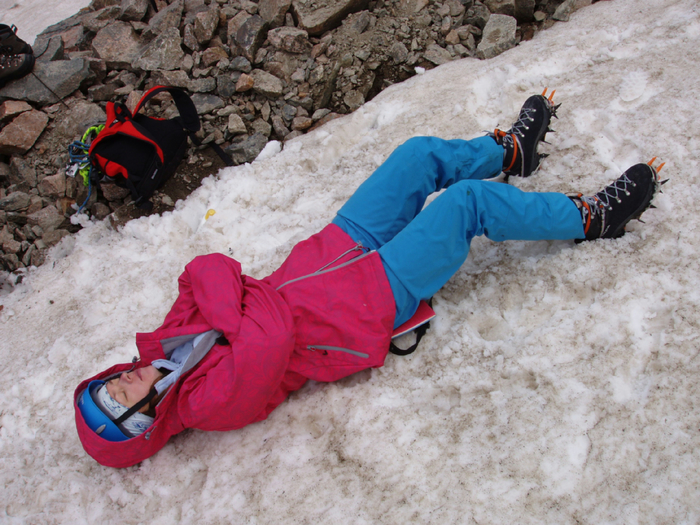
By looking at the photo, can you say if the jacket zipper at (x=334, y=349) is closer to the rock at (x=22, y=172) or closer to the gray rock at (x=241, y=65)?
the gray rock at (x=241, y=65)

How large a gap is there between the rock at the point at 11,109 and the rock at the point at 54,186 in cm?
93

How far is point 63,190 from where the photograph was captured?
4199 mm

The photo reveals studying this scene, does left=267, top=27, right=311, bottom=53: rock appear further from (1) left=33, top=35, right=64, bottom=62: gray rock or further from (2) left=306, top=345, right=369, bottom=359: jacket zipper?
(2) left=306, top=345, right=369, bottom=359: jacket zipper

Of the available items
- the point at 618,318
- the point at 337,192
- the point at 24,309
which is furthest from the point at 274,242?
the point at 618,318

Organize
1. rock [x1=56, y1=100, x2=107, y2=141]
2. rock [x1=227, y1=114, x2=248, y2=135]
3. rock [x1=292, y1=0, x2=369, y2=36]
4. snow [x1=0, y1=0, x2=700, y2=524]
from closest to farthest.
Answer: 1. snow [x1=0, y1=0, x2=700, y2=524]
2. rock [x1=227, y1=114, x2=248, y2=135]
3. rock [x1=56, y1=100, x2=107, y2=141]
4. rock [x1=292, y1=0, x2=369, y2=36]

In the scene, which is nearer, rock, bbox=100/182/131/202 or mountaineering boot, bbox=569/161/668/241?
mountaineering boot, bbox=569/161/668/241

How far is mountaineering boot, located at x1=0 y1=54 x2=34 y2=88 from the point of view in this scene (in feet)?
14.9

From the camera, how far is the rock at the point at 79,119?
14.8 ft

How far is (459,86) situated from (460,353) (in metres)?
2.73

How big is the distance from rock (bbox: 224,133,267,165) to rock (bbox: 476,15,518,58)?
2544 millimetres

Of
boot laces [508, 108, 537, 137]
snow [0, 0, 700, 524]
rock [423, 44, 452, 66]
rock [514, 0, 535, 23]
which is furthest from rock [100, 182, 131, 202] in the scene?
rock [514, 0, 535, 23]

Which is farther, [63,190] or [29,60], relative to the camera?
[29,60]

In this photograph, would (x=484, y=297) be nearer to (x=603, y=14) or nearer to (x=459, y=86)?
(x=459, y=86)

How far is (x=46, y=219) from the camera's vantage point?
4070 millimetres
